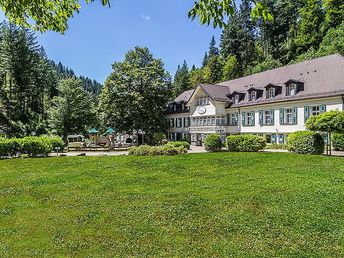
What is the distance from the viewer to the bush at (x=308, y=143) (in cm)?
2114

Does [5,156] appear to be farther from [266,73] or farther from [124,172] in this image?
[266,73]

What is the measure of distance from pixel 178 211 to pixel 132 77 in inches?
1591

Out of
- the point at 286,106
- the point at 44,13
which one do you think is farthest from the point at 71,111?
the point at 44,13

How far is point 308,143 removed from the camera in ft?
69.8

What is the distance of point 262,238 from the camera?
25.6 feet

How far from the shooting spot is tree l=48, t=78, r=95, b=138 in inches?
1995

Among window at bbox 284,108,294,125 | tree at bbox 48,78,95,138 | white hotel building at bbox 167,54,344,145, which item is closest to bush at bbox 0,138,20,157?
tree at bbox 48,78,95,138

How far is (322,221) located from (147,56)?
1801 inches

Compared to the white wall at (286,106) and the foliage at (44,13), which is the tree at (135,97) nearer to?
the white wall at (286,106)

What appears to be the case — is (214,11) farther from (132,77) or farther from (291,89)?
(132,77)

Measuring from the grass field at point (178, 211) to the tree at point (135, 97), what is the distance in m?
30.3

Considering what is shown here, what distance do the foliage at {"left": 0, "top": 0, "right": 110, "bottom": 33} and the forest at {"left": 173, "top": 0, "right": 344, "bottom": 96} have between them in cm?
6379

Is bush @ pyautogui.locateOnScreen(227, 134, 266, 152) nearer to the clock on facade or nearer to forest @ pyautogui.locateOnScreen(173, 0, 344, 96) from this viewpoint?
the clock on facade

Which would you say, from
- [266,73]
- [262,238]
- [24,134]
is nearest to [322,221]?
[262,238]
